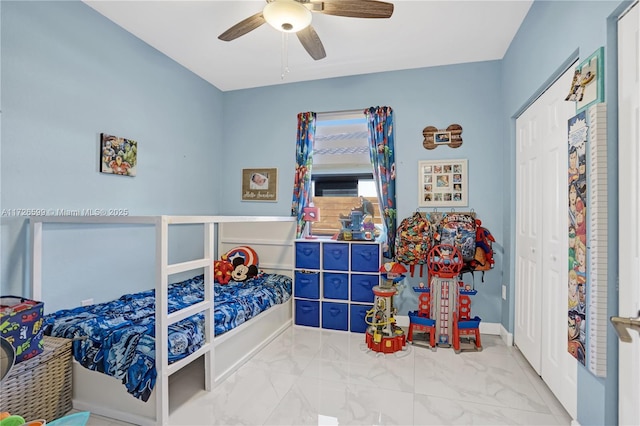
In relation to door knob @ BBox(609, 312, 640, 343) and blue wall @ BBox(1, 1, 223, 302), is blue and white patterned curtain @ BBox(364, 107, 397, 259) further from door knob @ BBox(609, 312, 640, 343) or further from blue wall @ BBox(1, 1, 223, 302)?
door knob @ BBox(609, 312, 640, 343)

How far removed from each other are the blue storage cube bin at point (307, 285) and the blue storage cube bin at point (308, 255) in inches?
3.1

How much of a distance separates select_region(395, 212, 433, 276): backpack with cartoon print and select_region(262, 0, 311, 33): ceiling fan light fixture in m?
1.92

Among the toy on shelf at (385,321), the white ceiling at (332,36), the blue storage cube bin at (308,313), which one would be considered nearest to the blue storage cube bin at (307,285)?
the blue storage cube bin at (308,313)

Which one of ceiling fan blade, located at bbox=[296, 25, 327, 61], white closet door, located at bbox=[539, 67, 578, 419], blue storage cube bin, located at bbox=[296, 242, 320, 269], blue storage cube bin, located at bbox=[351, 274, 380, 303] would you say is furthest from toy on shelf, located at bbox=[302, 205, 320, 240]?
white closet door, located at bbox=[539, 67, 578, 419]

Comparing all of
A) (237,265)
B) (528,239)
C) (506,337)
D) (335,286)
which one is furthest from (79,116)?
(506,337)

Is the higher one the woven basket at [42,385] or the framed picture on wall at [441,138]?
the framed picture on wall at [441,138]

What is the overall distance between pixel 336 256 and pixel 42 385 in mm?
2210

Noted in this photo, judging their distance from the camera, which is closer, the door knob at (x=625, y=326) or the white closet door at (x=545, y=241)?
the door knob at (x=625, y=326)

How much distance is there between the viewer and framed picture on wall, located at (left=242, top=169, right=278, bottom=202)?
3703 mm

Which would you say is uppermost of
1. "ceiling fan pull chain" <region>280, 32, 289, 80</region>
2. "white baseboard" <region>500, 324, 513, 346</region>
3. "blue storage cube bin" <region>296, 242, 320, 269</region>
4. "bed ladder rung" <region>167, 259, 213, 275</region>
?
"ceiling fan pull chain" <region>280, 32, 289, 80</region>

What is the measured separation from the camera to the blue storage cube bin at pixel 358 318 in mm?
3041

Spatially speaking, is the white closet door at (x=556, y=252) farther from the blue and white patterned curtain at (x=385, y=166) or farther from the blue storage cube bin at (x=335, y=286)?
the blue storage cube bin at (x=335, y=286)

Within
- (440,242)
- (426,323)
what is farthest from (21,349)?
(440,242)

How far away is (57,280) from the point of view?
217cm
